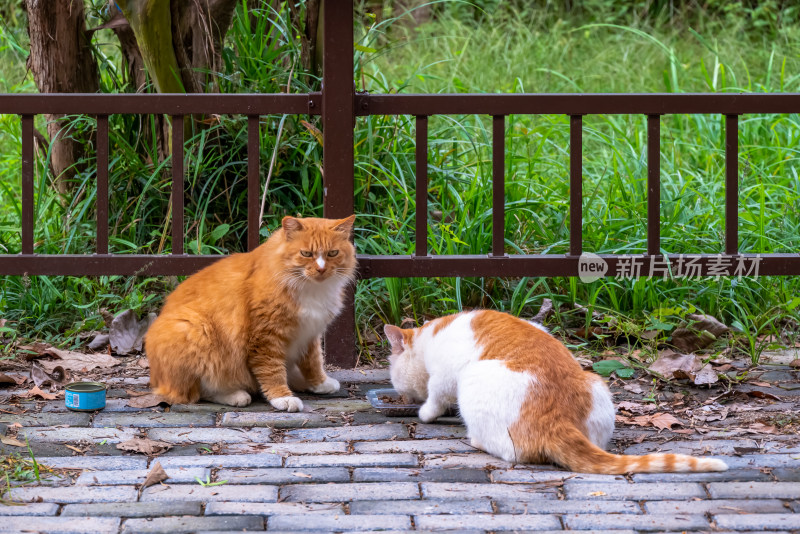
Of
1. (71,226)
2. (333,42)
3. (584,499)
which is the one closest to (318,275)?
(333,42)

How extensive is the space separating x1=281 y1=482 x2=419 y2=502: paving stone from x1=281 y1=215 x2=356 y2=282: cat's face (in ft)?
3.73

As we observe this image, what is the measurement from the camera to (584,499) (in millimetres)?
3025

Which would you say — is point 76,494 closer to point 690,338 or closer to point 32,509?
point 32,509

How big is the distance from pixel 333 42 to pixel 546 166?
9.13ft

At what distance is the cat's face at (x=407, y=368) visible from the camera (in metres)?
4.03

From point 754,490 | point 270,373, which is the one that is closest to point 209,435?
point 270,373

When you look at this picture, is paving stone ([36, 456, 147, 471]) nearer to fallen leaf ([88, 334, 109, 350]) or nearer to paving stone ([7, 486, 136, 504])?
paving stone ([7, 486, 136, 504])

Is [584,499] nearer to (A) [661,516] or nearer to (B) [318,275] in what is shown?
(A) [661,516]

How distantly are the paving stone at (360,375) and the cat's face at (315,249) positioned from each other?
0.66 metres

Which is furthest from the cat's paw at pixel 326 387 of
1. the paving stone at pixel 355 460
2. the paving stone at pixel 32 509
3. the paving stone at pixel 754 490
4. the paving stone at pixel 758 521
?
the paving stone at pixel 758 521

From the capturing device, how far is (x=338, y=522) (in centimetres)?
284

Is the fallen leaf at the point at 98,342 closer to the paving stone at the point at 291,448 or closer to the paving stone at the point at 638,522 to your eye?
the paving stone at the point at 291,448

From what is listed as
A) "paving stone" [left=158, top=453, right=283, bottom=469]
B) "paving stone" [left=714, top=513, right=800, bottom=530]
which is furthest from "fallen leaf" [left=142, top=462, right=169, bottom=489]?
"paving stone" [left=714, top=513, right=800, bottom=530]

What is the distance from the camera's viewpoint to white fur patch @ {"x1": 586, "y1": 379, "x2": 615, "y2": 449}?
11.2 ft
